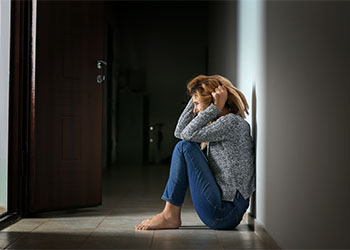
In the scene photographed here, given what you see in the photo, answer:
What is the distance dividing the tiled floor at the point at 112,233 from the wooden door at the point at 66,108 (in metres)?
0.15

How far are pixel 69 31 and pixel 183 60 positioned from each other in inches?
203

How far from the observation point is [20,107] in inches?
104

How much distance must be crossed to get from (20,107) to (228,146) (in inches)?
47.5

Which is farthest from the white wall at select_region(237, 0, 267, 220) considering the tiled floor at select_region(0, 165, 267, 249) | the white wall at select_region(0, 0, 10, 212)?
the white wall at select_region(0, 0, 10, 212)

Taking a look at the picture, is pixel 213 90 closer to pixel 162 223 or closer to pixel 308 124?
pixel 162 223

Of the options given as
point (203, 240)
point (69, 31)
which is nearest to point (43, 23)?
point (69, 31)

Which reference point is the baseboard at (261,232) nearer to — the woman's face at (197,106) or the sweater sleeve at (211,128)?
the sweater sleeve at (211,128)

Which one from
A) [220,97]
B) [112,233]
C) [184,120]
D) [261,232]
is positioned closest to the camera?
[261,232]

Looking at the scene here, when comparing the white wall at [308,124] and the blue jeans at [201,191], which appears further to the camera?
the blue jeans at [201,191]

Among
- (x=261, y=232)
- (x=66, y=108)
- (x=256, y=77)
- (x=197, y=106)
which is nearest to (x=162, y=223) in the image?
(x=261, y=232)

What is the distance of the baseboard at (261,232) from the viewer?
1871 millimetres

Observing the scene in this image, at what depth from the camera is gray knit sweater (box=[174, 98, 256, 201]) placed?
224 centimetres

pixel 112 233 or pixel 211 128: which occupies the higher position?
pixel 211 128

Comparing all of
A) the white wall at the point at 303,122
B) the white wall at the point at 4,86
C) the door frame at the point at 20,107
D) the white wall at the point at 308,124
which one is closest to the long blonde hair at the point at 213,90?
the white wall at the point at 303,122
